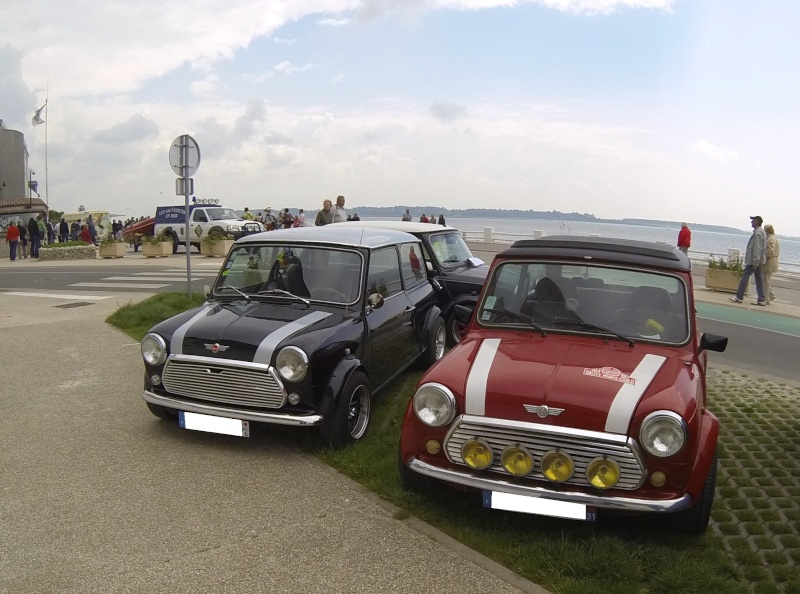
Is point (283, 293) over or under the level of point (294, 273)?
under

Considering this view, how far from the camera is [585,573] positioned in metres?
3.59

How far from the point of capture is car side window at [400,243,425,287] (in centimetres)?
753

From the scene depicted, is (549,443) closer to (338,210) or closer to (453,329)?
(453,329)

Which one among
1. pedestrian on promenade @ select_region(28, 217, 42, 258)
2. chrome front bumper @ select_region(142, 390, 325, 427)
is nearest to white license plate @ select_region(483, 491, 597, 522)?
chrome front bumper @ select_region(142, 390, 325, 427)

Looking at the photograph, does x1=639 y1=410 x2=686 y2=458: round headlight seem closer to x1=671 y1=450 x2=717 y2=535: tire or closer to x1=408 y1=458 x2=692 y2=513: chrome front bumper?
x1=408 y1=458 x2=692 y2=513: chrome front bumper

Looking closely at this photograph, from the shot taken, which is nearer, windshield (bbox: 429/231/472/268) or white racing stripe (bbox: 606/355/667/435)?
white racing stripe (bbox: 606/355/667/435)

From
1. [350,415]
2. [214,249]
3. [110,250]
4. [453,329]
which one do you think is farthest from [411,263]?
[110,250]

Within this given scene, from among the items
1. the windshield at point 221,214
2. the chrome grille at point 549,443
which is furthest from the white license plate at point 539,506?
the windshield at point 221,214

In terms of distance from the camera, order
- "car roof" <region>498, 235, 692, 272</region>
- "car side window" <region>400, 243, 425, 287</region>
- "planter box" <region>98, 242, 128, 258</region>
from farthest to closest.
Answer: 1. "planter box" <region>98, 242, 128, 258</region>
2. "car side window" <region>400, 243, 425, 287</region>
3. "car roof" <region>498, 235, 692, 272</region>

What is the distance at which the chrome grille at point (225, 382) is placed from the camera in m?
5.12

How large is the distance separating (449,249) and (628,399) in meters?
6.11

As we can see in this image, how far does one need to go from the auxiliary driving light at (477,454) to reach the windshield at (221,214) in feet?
87.6

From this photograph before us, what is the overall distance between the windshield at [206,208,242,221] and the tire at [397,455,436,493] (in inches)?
1030

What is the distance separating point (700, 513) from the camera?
394 cm
